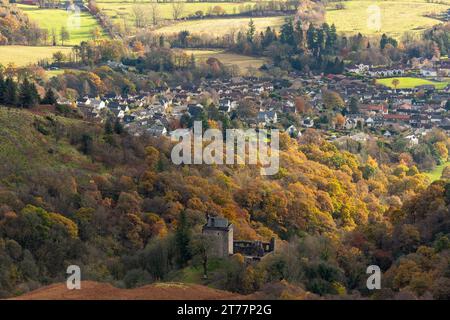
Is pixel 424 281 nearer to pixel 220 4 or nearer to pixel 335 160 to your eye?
pixel 335 160

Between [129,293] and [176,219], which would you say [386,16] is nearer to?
[176,219]

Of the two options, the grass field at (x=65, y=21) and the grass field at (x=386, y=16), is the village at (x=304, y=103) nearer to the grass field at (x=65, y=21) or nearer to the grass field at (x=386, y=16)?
the grass field at (x=386, y=16)

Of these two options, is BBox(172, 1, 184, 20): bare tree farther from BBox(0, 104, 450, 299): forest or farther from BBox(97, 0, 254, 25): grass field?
BBox(0, 104, 450, 299): forest

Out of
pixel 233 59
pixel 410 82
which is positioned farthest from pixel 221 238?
pixel 233 59

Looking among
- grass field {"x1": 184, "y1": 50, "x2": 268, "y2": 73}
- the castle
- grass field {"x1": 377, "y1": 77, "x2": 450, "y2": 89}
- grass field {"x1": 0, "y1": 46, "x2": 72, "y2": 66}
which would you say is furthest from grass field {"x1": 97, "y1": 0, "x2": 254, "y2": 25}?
the castle

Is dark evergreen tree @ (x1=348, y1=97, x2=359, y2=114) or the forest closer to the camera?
the forest

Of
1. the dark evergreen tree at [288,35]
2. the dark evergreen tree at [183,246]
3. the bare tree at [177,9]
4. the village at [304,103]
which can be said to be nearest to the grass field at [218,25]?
the bare tree at [177,9]

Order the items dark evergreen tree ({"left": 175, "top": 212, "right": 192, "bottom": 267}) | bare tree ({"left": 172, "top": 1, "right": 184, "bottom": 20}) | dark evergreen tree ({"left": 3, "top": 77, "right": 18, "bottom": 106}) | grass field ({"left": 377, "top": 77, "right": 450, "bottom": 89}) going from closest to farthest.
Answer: dark evergreen tree ({"left": 175, "top": 212, "right": 192, "bottom": 267}), dark evergreen tree ({"left": 3, "top": 77, "right": 18, "bottom": 106}), grass field ({"left": 377, "top": 77, "right": 450, "bottom": 89}), bare tree ({"left": 172, "top": 1, "right": 184, "bottom": 20})

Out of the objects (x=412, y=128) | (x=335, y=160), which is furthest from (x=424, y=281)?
(x=412, y=128)
